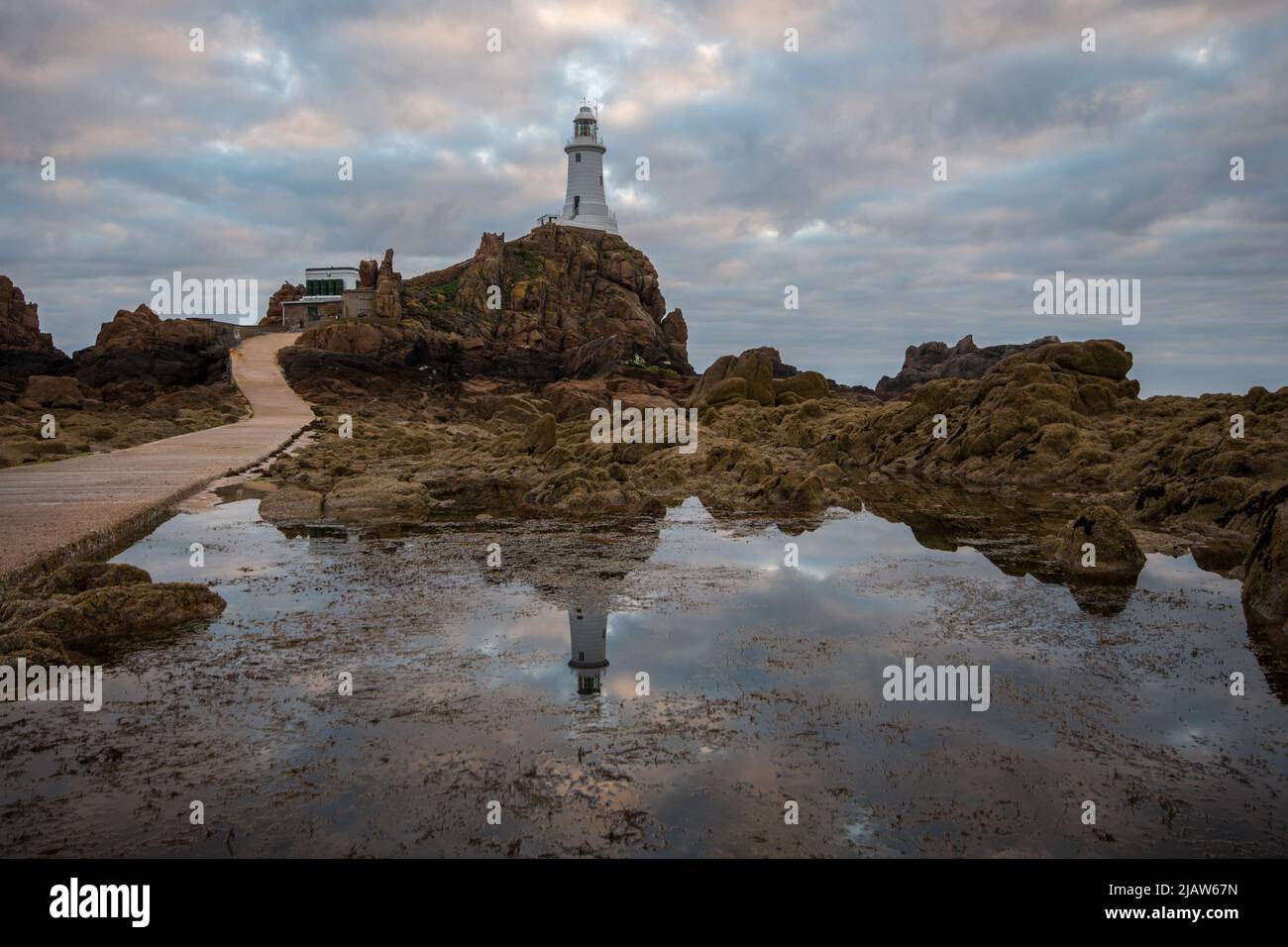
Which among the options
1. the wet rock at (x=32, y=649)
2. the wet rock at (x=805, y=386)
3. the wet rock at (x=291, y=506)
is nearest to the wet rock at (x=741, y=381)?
the wet rock at (x=805, y=386)

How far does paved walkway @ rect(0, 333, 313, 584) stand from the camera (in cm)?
1454

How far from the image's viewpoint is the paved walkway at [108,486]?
14.5 metres

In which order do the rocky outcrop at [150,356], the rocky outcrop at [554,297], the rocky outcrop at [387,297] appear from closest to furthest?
the rocky outcrop at [150,356]
the rocky outcrop at [387,297]
the rocky outcrop at [554,297]

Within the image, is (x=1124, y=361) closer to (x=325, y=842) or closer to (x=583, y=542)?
(x=583, y=542)

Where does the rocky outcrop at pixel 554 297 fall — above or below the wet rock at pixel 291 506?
above

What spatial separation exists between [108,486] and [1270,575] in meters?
23.7

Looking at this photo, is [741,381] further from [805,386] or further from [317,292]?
[317,292]

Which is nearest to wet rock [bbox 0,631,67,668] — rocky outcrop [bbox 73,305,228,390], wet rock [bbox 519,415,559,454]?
wet rock [bbox 519,415,559,454]

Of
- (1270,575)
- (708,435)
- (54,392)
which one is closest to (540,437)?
(708,435)

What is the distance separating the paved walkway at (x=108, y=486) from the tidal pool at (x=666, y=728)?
3282 millimetres

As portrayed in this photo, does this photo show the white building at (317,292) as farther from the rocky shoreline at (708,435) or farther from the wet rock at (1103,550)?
the wet rock at (1103,550)

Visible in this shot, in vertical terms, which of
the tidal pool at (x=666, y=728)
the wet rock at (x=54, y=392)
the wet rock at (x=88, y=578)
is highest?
the wet rock at (x=54, y=392)

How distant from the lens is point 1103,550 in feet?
48.8
